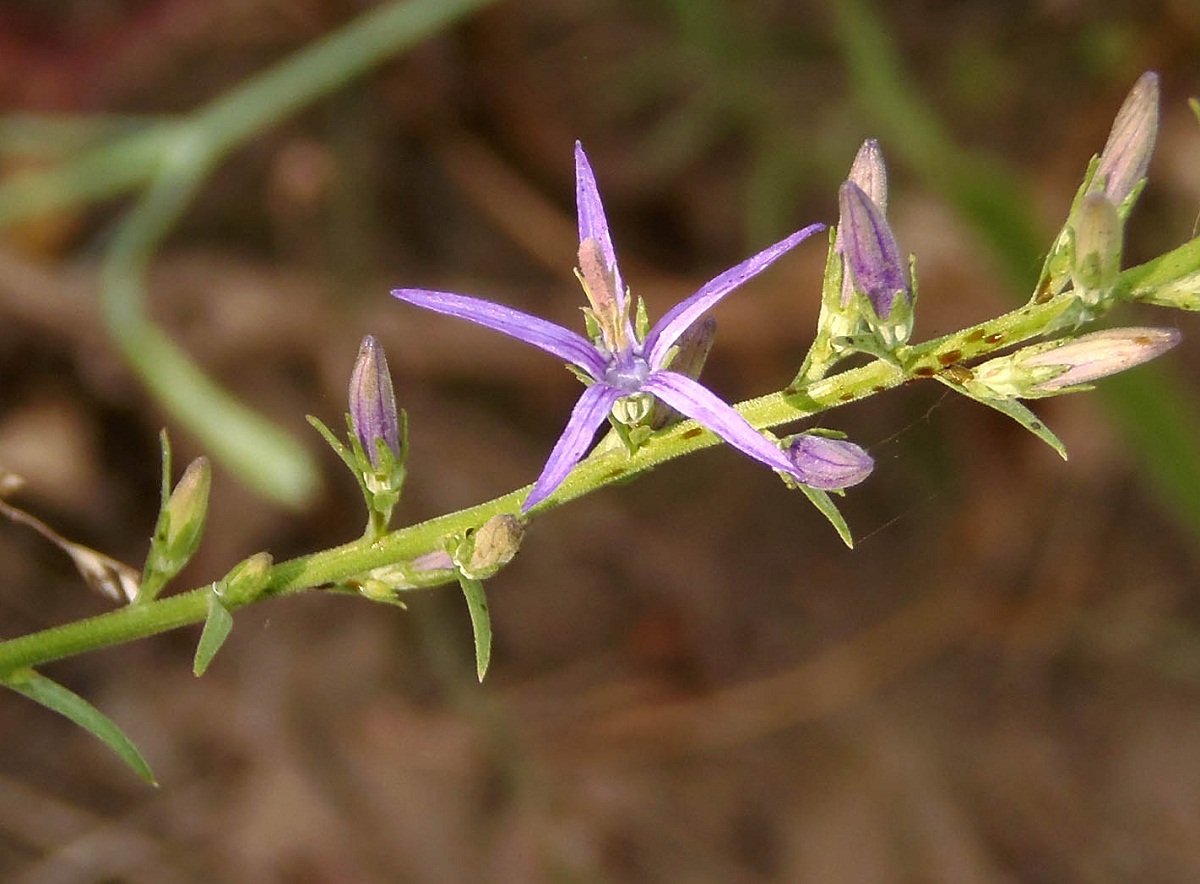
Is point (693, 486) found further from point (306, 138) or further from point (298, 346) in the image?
point (306, 138)

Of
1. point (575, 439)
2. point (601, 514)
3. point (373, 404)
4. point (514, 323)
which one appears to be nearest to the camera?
point (575, 439)

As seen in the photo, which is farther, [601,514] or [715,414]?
[601,514]

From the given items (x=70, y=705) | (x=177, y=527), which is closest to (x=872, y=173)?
(x=177, y=527)

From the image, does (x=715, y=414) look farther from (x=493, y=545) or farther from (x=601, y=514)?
(x=601, y=514)

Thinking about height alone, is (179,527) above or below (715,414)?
above

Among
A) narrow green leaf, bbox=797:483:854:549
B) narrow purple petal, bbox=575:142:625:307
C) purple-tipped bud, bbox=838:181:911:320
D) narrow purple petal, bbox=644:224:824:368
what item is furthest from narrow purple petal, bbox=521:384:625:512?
purple-tipped bud, bbox=838:181:911:320

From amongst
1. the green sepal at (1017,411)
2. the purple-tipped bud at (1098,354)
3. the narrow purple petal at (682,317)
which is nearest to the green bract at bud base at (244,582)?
the narrow purple petal at (682,317)

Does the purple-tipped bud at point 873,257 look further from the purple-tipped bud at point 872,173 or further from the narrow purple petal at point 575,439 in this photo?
the narrow purple petal at point 575,439

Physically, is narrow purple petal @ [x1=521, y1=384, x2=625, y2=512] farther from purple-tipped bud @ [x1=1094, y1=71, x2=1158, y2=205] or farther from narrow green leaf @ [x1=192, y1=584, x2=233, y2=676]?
purple-tipped bud @ [x1=1094, y1=71, x2=1158, y2=205]
